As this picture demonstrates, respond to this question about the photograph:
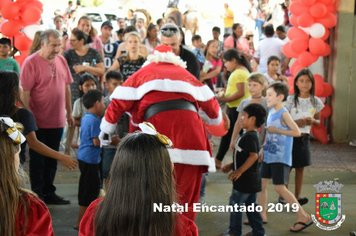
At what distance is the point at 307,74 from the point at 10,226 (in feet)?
13.5

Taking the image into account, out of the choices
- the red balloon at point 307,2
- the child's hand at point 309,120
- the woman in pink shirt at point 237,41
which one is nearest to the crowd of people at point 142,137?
the child's hand at point 309,120

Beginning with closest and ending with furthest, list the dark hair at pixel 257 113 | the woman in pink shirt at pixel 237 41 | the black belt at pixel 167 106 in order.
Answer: the black belt at pixel 167 106
the dark hair at pixel 257 113
the woman in pink shirt at pixel 237 41

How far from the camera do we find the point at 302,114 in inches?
223

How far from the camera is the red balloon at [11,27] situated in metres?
7.53

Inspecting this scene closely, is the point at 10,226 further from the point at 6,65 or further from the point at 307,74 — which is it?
the point at 6,65

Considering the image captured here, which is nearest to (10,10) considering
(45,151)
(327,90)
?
(45,151)

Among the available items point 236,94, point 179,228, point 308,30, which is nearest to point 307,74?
point 236,94

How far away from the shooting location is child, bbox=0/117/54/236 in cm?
241

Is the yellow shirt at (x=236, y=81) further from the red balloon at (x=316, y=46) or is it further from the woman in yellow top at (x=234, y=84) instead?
the red balloon at (x=316, y=46)

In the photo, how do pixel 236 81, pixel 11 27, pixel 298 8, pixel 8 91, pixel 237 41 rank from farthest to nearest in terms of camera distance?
pixel 237 41 < pixel 298 8 < pixel 11 27 < pixel 236 81 < pixel 8 91

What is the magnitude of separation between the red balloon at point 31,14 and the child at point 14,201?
5.35m

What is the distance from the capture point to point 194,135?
166 inches

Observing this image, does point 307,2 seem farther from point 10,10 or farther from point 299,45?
point 10,10

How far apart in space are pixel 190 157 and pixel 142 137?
1931mm
